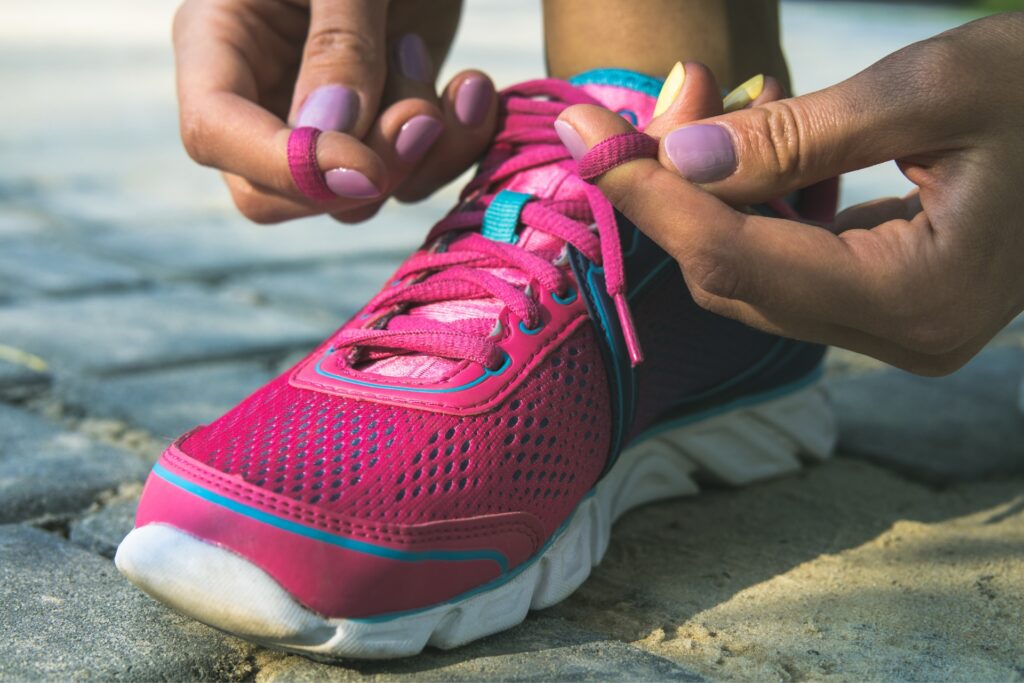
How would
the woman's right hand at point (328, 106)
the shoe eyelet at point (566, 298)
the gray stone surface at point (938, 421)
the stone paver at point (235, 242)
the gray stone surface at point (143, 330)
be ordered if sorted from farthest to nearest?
1. the stone paver at point (235, 242)
2. the gray stone surface at point (143, 330)
3. the gray stone surface at point (938, 421)
4. the woman's right hand at point (328, 106)
5. the shoe eyelet at point (566, 298)

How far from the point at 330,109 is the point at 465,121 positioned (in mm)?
161

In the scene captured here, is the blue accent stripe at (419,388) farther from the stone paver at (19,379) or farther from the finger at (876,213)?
the stone paver at (19,379)

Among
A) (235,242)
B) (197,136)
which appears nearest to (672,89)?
(197,136)

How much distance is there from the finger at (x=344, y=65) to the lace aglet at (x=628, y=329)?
382 millimetres

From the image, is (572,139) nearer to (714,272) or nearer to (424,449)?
(714,272)

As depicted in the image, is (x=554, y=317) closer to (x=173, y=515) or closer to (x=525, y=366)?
(x=525, y=366)

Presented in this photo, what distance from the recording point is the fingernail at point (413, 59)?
146 centimetres

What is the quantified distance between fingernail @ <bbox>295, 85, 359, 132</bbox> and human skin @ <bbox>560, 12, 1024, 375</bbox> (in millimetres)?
396

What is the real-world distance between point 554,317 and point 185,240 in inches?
74.2

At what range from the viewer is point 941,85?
97 centimetres

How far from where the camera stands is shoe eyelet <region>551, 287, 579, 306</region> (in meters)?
1.17

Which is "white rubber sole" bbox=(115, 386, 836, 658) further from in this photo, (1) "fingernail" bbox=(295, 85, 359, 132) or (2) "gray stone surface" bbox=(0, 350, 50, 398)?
(2) "gray stone surface" bbox=(0, 350, 50, 398)

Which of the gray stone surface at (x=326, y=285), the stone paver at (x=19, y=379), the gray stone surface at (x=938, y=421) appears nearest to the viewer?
the gray stone surface at (x=938, y=421)

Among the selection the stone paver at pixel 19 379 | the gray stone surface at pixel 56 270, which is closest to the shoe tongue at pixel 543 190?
the stone paver at pixel 19 379
